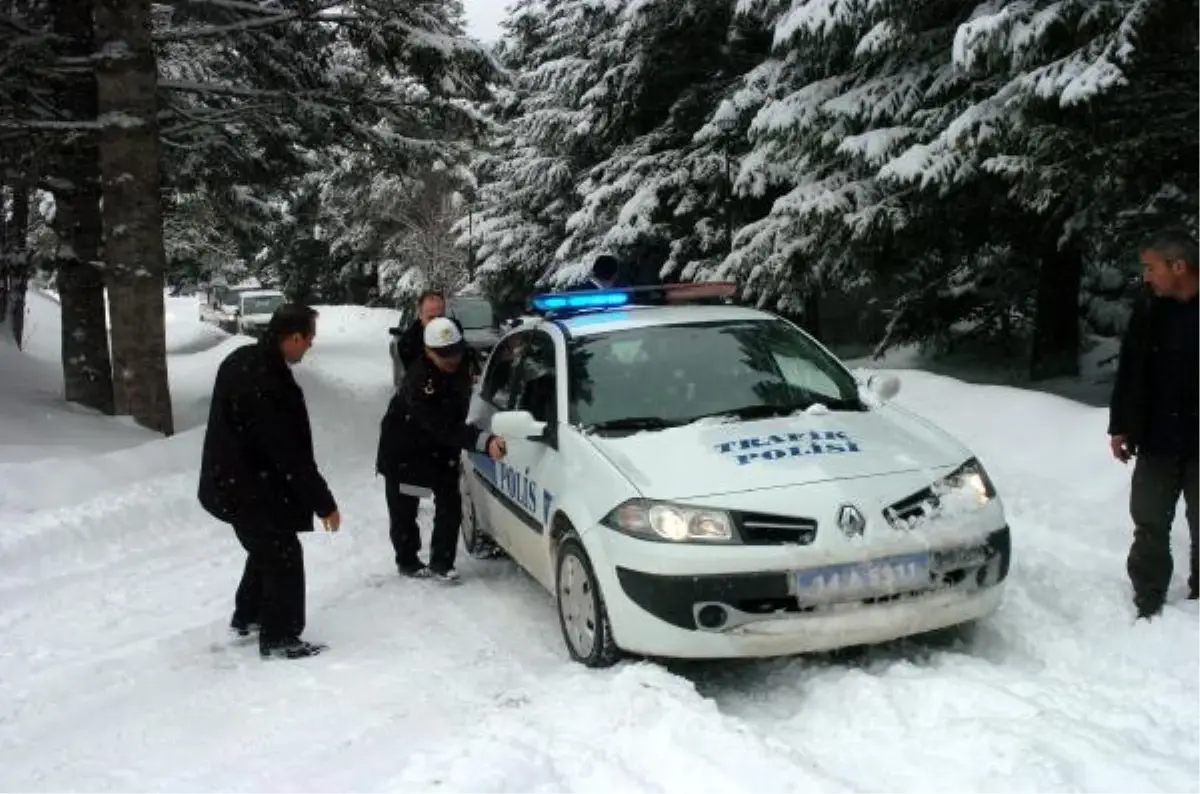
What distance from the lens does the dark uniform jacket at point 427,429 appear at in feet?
19.5

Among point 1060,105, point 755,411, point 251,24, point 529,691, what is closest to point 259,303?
point 251,24

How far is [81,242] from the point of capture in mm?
12211

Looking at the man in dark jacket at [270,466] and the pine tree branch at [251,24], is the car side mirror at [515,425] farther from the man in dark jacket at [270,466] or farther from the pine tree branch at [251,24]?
the pine tree branch at [251,24]

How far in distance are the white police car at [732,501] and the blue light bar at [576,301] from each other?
1.44 feet

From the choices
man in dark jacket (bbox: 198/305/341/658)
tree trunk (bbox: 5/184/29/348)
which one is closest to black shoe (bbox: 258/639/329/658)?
man in dark jacket (bbox: 198/305/341/658)

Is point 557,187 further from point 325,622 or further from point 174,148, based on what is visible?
point 325,622

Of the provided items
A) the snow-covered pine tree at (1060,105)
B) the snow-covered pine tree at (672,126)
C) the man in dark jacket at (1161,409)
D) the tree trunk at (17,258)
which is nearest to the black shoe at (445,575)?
the man in dark jacket at (1161,409)

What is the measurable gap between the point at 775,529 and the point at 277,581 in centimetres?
245

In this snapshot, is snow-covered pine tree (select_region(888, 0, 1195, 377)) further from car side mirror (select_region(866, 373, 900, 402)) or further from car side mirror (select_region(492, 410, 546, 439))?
car side mirror (select_region(492, 410, 546, 439))

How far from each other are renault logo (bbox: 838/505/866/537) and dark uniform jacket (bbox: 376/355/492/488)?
7.27ft

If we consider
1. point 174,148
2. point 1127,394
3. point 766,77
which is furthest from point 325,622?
point 766,77

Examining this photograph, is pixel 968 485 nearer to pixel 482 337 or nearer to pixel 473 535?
pixel 473 535

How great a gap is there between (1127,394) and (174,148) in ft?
38.7

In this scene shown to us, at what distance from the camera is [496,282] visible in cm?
2703
